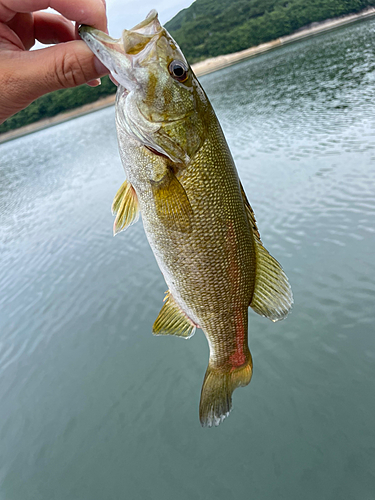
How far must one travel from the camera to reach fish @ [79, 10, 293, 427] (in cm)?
183

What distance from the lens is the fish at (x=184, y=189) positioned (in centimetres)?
183

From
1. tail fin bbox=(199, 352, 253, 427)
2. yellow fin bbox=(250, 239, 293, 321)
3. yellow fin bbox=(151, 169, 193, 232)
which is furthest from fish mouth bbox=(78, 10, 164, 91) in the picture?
tail fin bbox=(199, 352, 253, 427)

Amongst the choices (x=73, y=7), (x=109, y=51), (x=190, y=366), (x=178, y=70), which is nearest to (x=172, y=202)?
(x=178, y=70)

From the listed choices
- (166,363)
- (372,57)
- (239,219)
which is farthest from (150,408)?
(372,57)

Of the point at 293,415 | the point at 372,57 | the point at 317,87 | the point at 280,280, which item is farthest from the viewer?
the point at 372,57

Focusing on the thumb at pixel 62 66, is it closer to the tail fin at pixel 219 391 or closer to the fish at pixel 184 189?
the fish at pixel 184 189

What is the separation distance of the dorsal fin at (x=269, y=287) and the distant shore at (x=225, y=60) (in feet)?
207

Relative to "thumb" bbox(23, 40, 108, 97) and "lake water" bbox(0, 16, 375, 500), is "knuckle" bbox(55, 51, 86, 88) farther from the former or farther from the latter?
"lake water" bbox(0, 16, 375, 500)

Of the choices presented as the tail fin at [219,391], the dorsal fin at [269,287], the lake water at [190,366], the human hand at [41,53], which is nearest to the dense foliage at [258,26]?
the lake water at [190,366]

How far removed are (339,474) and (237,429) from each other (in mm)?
Answer: 1378

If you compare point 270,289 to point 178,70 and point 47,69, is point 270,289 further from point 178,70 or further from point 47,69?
point 47,69

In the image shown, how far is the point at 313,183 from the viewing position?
1002cm

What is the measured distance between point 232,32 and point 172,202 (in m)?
101

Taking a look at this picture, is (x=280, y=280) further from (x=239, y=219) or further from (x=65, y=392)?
(x=65, y=392)
